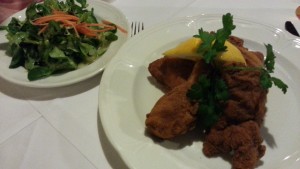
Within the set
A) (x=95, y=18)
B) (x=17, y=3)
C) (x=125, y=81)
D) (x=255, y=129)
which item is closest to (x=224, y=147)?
(x=255, y=129)

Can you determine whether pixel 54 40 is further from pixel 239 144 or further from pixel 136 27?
pixel 239 144

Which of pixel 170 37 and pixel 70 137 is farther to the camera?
pixel 170 37

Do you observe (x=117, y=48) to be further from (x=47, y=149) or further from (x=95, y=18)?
(x=47, y=149)

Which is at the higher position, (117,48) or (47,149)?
(117,48)

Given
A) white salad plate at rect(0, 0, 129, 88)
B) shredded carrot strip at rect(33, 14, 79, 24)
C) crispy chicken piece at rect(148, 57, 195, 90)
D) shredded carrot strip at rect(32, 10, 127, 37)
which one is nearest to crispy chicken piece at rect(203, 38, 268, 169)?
crispy chicken piece at rect(148, 57, 195, 90)

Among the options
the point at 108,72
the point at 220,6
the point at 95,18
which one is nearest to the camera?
the point at 108,72
